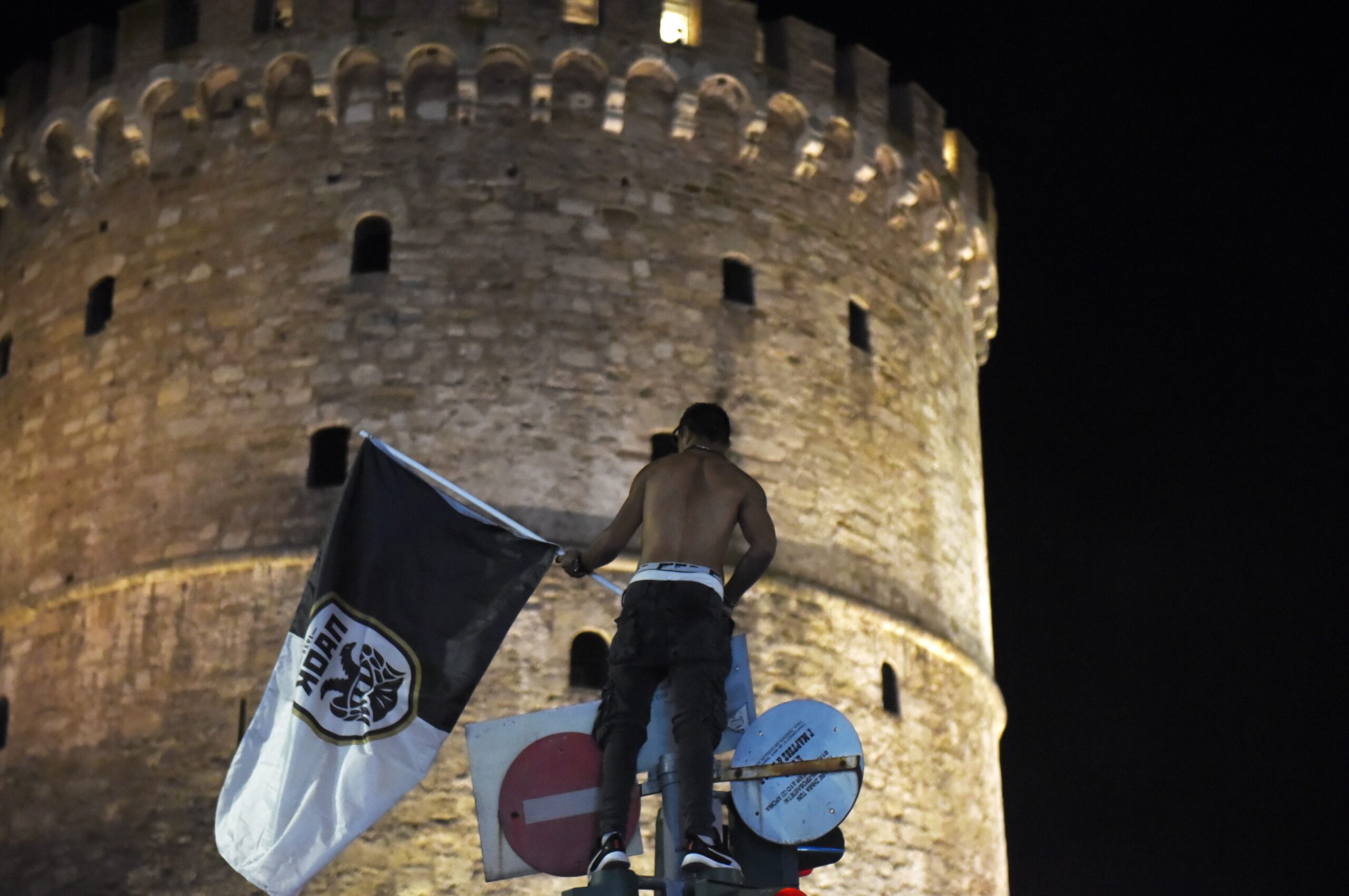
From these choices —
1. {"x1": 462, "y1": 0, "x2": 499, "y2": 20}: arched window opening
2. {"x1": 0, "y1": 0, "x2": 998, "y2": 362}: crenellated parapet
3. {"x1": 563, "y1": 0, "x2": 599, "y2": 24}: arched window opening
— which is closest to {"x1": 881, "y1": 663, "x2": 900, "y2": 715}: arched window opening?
{"x1": 0, "y1": 0, "x2": 998, "y2": 362}: crenellated parapet

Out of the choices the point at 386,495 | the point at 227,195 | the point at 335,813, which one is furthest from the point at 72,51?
the point at 335,813

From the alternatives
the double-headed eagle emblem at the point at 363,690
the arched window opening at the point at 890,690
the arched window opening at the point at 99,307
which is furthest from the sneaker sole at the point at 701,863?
the arched window opening at the point at 99,307

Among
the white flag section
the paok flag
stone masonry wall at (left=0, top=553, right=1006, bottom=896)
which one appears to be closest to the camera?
the white flag section

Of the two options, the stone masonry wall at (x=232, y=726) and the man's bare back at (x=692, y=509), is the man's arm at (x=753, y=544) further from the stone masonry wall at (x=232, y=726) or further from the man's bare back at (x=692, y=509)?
the stone masonry wall at (x=232, y=726)

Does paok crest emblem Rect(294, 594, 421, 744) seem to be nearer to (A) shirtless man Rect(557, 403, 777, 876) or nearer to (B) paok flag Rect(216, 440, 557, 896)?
(B) paok flag Rect(216, 440, 557, 896)

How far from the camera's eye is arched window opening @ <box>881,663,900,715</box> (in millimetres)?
12094

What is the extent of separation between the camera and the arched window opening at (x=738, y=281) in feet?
40.5

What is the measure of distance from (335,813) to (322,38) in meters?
7.57

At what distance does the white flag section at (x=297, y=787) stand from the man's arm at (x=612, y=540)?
41.2 inches

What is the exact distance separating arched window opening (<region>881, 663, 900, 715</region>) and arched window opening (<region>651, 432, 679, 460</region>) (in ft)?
6.85

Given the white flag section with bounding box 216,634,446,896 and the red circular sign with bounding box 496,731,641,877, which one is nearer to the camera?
the red circular sign with bounding box 496,731,641,877

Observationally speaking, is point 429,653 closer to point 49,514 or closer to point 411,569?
point 411,569

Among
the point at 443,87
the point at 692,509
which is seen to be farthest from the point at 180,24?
the point at 692,509

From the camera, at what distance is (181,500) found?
1149cm
